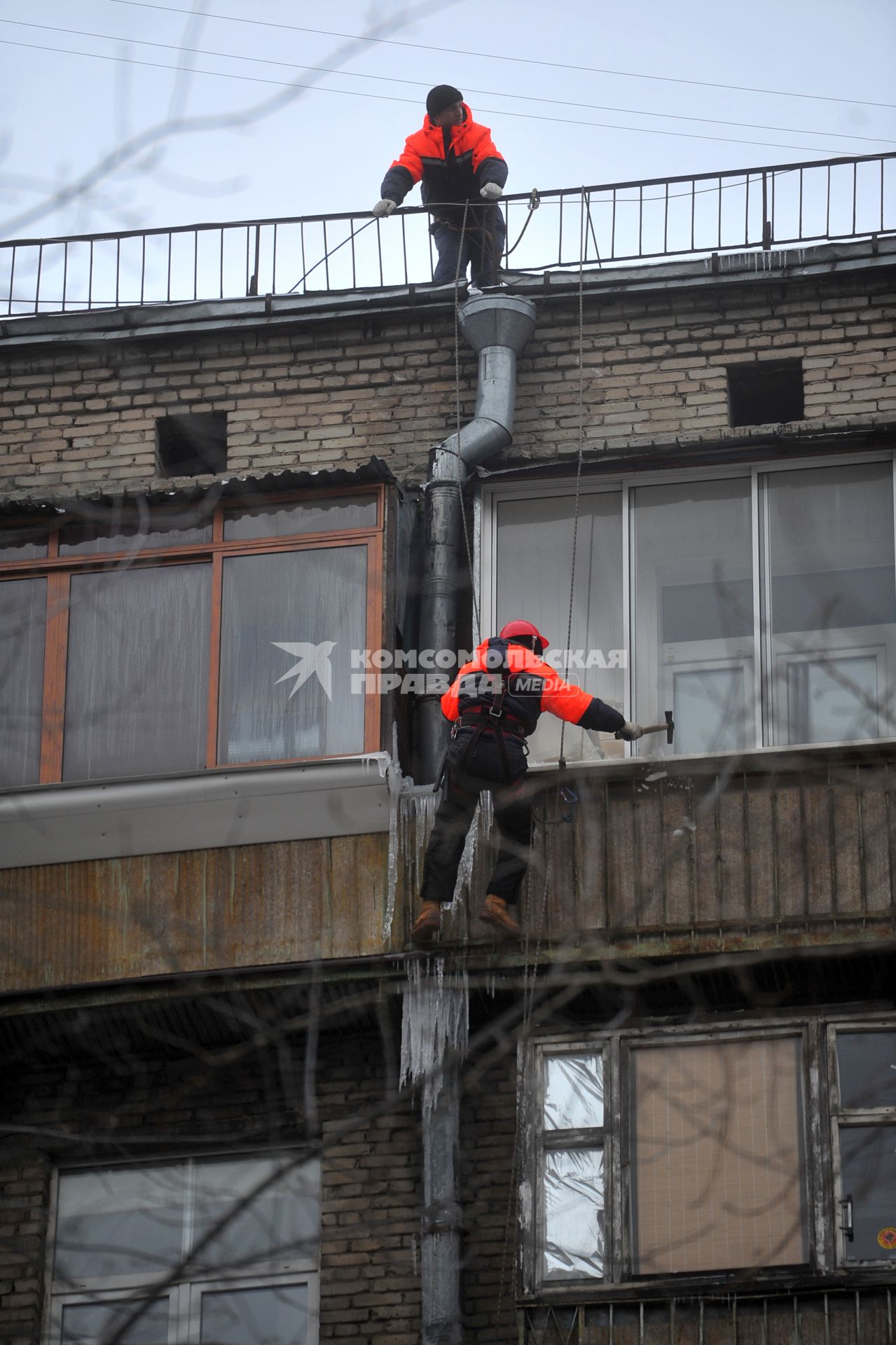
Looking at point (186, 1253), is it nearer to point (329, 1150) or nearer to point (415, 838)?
point (329, 1150)

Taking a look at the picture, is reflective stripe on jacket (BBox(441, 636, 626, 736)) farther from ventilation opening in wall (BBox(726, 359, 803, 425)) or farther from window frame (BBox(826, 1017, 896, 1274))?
ventilation opening in wall (BBox(726, 359, 803, 425))

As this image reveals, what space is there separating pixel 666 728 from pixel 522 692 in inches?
26.7

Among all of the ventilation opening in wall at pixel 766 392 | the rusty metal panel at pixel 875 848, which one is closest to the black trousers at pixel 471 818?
the rusty metal panel at pixel 875 848

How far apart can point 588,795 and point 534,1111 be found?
1.39 metres

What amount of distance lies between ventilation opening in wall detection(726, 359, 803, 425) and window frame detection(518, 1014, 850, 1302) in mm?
3477

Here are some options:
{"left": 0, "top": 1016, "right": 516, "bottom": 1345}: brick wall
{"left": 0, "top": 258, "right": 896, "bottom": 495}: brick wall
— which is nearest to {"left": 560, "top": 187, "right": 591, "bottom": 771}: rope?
{"left": 0, "top": 258, "right": 896, "bottom": 495}: brick wall

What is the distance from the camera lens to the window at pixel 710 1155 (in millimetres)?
8844

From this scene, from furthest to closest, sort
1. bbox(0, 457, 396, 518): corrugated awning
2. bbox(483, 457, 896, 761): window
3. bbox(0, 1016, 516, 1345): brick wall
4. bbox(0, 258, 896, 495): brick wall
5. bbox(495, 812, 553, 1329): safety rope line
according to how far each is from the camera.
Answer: bbox(0, 258, 896, 495): brick wall, bbox(0, 457, 396, 518): corrugated awning, bbox(483, 457, 896, 761): window, bbox(0, 1016, 516, 1345): brick wall, bbox(495, 812, 553, 1329): safety rope line

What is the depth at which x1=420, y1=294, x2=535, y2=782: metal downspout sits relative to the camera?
1035cm

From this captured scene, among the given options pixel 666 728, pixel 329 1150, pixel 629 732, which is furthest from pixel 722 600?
pixel 329 1150

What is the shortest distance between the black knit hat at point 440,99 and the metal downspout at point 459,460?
1.54 meters

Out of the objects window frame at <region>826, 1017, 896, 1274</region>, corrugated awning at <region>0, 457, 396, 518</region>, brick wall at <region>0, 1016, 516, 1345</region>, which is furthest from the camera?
corrugated awning at <region>0, 457, 396, 518</region>

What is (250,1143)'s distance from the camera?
1009 cm

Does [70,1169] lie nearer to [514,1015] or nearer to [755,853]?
[514,1015]
